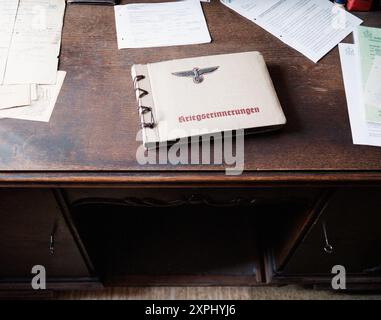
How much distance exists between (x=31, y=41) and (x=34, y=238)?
0.47 meters

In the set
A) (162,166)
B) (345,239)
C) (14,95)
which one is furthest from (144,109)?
(345,239)

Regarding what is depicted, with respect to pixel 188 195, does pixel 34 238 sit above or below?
below

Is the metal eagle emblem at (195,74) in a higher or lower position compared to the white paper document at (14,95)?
higher

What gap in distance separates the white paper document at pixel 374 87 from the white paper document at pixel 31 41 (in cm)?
65

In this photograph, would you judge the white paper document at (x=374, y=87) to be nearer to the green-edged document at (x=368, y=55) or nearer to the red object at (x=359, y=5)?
the green-edged document at (x=368, y=55)

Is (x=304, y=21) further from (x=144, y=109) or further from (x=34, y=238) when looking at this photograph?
(x=34, y=238)

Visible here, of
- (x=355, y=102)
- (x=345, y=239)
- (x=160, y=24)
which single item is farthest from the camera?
(x=345, y=239)

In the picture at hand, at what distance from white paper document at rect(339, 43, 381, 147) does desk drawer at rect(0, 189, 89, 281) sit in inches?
24.6

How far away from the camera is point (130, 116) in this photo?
808 millimetres

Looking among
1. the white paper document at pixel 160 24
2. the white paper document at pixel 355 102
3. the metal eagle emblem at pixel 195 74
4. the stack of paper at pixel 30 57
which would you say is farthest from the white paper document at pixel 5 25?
the white paper document at pixel 355 102

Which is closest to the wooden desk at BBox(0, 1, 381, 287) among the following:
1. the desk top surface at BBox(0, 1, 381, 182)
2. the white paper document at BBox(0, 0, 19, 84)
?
the desk top surface at BBox(0, 1, 381, 182)

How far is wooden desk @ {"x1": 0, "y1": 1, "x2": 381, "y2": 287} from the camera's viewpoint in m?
0.75

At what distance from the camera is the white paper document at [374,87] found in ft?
2.80

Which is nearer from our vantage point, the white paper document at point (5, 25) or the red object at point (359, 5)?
the white paper document at point (5, 25)
